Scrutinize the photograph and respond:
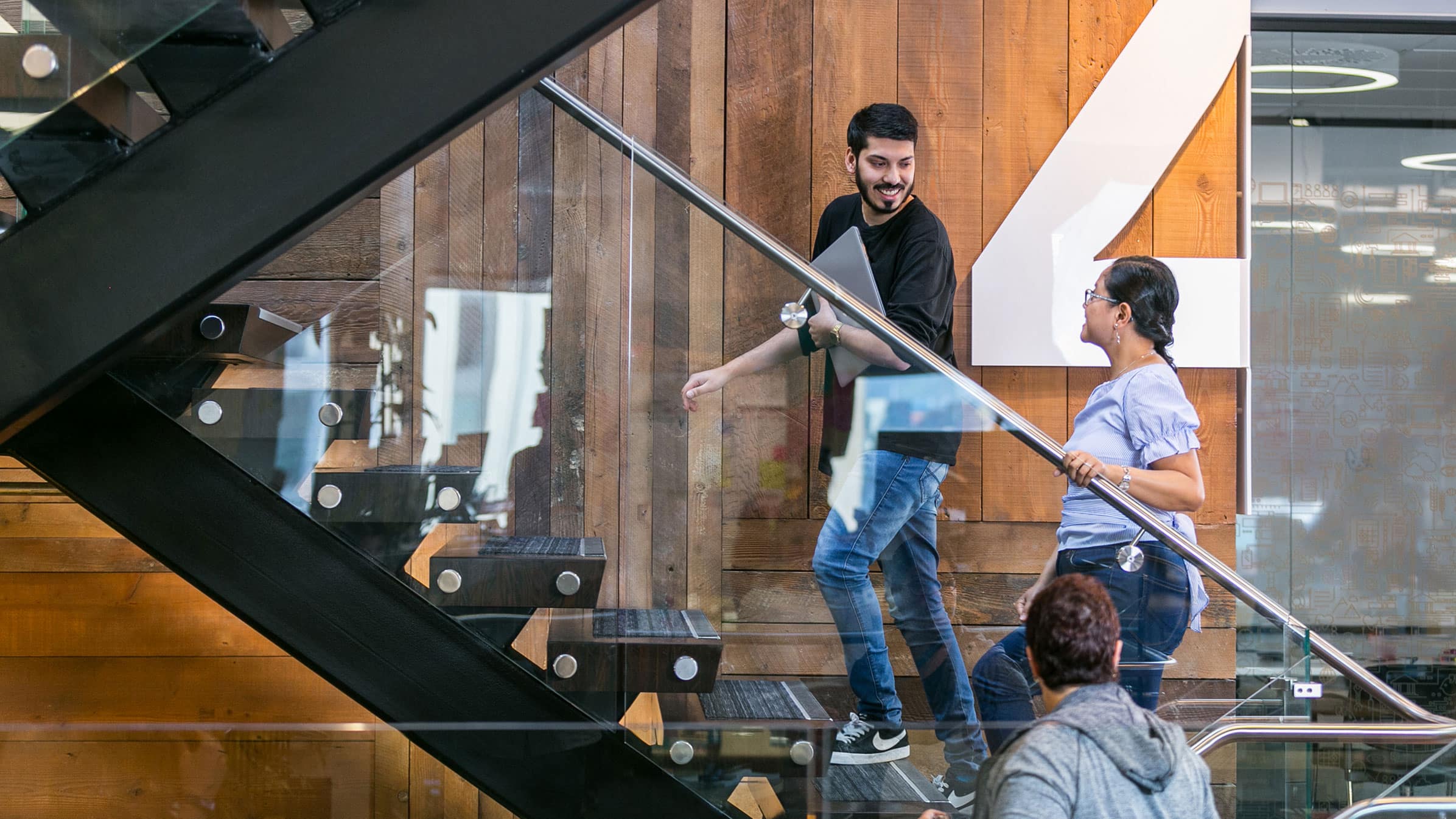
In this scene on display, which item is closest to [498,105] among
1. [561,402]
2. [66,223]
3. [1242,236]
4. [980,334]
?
[561,402]

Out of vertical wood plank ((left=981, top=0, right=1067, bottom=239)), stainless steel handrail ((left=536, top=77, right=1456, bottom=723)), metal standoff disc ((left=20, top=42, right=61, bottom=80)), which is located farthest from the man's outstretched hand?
vertical wood plank ((left=981, top=0, right=1067, bottom=239))

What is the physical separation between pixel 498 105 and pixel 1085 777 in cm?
133

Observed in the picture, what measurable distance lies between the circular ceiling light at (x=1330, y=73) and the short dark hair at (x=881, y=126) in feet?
4.76

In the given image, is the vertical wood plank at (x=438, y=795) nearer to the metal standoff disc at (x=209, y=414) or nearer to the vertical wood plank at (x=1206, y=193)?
the metal standoff disc at (x=209, y=414)

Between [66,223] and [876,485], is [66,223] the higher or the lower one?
the higher one

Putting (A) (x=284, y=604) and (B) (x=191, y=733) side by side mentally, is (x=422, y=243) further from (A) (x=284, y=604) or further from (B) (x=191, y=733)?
(B) (x=191, y=733)

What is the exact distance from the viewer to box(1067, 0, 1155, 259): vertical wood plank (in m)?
3.28

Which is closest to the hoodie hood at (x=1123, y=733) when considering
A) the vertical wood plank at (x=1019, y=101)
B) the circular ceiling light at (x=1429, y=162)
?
the vertical wood plank at (x=1019, y=101)

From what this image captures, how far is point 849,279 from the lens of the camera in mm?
2086

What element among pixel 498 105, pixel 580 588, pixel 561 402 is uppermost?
pixel 498 105

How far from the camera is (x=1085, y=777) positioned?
1339mm

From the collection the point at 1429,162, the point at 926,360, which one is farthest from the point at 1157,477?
the point at 1429,162

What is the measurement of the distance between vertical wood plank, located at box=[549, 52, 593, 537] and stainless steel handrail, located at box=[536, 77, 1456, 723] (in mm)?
64

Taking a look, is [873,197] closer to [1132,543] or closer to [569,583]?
[1132,543]
